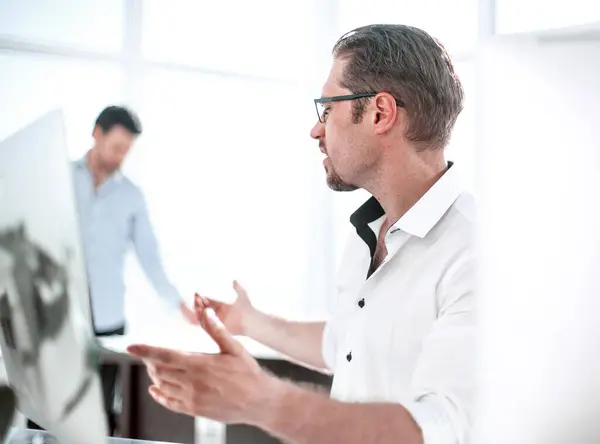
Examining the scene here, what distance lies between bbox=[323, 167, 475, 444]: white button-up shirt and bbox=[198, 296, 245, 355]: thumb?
0.19 metres

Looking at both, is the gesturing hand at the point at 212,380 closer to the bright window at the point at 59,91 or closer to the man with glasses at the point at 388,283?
the man with glasses at the point at 388,283

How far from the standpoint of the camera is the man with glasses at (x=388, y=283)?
4.20 ft

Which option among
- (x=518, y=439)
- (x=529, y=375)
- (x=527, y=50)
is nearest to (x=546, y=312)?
(x=529, y=375)

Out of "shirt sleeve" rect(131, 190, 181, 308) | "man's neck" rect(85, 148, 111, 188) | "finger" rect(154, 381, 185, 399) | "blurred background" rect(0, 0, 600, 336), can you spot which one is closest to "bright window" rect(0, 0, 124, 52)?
"blurred background" rect(0, 0, 600, 336)

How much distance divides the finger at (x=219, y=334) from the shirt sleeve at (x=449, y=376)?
13.8 inches

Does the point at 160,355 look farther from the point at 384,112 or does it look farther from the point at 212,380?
the point at 384,112

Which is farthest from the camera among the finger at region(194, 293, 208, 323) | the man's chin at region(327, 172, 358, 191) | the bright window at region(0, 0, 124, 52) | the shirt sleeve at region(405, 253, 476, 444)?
the bright window at region(0, 0, 124, 52)

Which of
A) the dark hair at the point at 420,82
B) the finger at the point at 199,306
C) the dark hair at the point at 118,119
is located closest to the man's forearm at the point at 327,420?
the finger at the point at 199,306

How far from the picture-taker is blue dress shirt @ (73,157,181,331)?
1.57 m

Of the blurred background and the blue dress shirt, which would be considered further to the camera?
the blue dress shirt

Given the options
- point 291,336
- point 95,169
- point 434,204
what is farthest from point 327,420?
point 95,169

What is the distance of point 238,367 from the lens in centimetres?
142

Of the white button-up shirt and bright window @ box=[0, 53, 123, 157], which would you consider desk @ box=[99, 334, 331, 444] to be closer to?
the white button-up shirt

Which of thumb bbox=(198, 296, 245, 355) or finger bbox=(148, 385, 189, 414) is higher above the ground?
thumb bbox=(198, 296, 245, 355)
